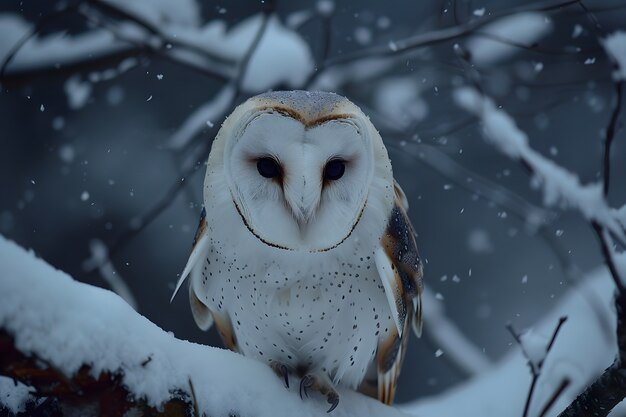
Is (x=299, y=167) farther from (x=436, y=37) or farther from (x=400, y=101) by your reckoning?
(x=400, y=101)

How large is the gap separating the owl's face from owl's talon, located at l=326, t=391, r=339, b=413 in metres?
0.40

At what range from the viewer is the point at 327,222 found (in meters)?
1.87

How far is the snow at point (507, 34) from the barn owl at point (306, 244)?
1.64 meters

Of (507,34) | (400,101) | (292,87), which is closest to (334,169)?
(292,87)

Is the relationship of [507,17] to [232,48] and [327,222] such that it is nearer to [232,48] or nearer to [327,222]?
[232,48]

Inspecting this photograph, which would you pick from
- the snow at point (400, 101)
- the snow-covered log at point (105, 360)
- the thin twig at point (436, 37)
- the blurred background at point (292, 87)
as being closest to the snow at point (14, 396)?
the snow-covered log at point (105, 360)

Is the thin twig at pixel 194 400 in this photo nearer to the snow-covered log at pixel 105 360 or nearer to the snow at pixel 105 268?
the snow-covered log at pixel 105 360

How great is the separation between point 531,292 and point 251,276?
340 centimetres

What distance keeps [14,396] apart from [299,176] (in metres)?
0.79

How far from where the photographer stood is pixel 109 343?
3.92 ft

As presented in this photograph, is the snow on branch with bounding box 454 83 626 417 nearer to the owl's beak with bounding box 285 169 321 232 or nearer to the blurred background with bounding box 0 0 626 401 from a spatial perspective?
the owl's beak with bounding box 285 169 321 232

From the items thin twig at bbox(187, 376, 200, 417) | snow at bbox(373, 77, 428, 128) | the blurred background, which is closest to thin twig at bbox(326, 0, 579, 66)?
the blurred background

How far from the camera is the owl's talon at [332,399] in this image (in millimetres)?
1877

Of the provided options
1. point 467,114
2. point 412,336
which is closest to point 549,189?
point 467,114
